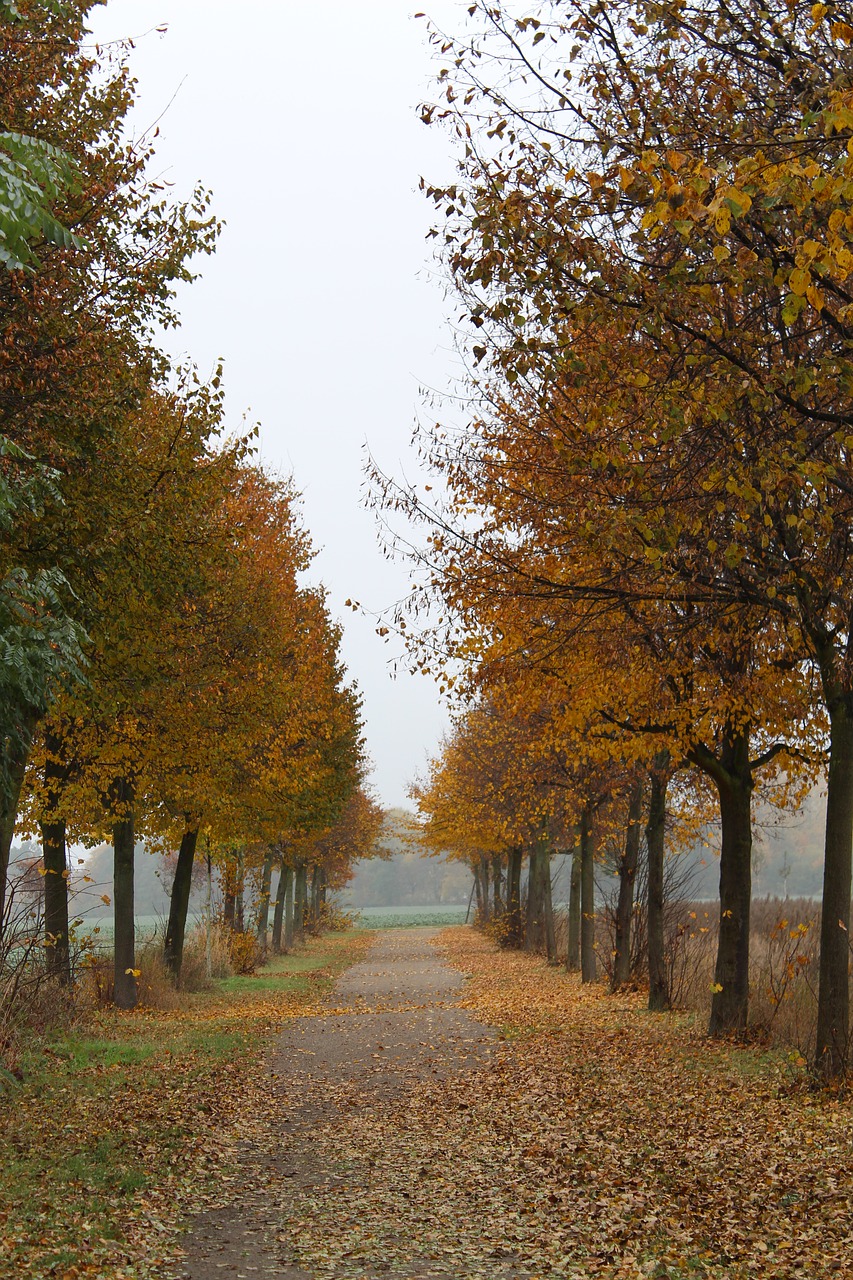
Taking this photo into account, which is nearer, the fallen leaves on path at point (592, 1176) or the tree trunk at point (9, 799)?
the fallen leaves on path at point (592, 1176)

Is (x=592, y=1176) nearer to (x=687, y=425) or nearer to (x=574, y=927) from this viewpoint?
(x=687, y=425)

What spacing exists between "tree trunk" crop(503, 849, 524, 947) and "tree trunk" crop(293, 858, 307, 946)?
8948 millimetres

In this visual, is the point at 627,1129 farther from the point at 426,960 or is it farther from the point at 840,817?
the point at 426,960

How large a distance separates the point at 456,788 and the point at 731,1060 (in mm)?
23261

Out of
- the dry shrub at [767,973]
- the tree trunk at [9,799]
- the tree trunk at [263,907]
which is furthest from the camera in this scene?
the tree trunk at [263,907]

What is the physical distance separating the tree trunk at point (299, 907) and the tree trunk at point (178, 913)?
→ 63.7ft

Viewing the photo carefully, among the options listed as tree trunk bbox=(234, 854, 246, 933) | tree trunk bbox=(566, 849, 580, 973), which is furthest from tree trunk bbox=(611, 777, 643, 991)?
tree trunk bbox=(234, 854, 246, 933)

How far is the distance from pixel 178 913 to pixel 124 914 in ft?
13.4

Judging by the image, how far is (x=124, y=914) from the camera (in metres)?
18.4

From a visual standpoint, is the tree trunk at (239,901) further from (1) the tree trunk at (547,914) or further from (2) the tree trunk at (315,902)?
(2) the tree trunk at (315,902)

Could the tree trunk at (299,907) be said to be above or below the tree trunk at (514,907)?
below

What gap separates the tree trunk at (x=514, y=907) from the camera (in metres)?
35.6

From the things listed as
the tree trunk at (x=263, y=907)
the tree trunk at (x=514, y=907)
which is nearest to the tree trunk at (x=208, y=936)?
the tree trunk at (x=263, y=907)

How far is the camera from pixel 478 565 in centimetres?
1093
